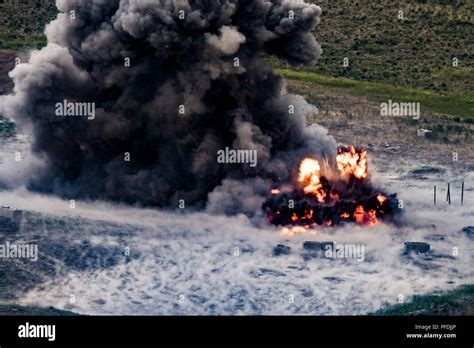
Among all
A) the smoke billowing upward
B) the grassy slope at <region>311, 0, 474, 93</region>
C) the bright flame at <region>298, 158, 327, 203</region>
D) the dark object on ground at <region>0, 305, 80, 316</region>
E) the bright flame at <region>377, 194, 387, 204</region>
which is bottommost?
the dark object on ground at <region>0, 305, 80, 316</region>

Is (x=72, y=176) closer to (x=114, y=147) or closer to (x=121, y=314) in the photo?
(x=114, y=147)

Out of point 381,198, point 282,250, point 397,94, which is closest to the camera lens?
point 282,250

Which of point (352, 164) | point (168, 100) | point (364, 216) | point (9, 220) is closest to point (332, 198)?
point (364, 216)

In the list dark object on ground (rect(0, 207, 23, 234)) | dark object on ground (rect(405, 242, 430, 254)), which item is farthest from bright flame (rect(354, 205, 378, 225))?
dark object on ground (rect(0, 207, 23, 234))

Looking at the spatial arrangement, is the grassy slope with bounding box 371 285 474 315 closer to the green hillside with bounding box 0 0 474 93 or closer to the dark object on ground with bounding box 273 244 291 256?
the dark object on ground with bounding box 273 244 291 256

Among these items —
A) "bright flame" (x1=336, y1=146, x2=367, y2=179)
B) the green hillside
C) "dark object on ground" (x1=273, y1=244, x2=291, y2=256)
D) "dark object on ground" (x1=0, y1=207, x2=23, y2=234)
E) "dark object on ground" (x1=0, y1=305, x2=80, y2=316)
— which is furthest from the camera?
the green hillside

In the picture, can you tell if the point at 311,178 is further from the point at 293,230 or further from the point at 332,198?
the point at 293,230

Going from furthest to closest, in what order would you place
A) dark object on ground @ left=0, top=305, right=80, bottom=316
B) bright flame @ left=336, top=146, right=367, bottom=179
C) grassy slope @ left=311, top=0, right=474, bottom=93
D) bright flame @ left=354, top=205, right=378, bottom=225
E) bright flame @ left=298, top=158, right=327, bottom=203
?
grassy slope @ left=311, top=0, right=474, bottom=93 → bright flame @ left=336, top=146, right=367, bottom=179 → bright flame @ left=298, top=158, right=327, bottom=203 → bright flame @ left=354, top=205, right=378, bottom=225 → dark object on ground @ left=0, top=305, right=80, bottom=316

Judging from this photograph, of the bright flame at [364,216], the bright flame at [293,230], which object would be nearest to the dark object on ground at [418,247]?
the bright flame at [364,216]
